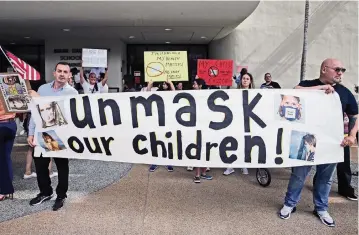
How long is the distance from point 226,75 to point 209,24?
5.42 m

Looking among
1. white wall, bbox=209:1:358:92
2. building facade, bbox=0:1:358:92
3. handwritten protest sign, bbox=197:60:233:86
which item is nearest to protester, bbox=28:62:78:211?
handwritten protest sign, bbox=197:60:233:86

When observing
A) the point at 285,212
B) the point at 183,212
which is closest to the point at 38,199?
the point at 183,212

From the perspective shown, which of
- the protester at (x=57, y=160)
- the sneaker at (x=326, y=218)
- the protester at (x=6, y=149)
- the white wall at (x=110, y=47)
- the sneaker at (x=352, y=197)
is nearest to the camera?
the sneaker at (x=326, y=218)

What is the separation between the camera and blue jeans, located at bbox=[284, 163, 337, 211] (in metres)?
4.27

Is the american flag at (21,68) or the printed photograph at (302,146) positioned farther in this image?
the american flag at (21,68)

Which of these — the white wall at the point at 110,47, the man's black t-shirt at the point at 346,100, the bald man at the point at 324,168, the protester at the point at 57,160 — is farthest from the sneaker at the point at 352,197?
the white wall at the point at 110,47

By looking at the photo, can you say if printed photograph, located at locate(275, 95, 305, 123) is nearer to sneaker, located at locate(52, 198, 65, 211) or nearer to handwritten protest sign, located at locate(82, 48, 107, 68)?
sneaker, located at locate(52, 198, 65, 211)

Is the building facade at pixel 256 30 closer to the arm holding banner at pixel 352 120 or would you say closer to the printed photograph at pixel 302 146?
the arm holding banner at pixel 352 120

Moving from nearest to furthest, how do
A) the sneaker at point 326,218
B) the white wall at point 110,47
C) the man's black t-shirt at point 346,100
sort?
1. the sneaker at point 326,218
2. the man's black t-shirt at point 346,100
3. the white wall at point 110,47

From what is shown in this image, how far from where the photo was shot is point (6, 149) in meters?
4.73

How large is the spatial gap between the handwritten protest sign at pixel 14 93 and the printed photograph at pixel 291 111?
298cm

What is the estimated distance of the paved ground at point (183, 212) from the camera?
3957 millimetres

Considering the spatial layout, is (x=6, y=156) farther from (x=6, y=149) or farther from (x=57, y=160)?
(x=57, y=160)

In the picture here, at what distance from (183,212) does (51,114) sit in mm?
1994
